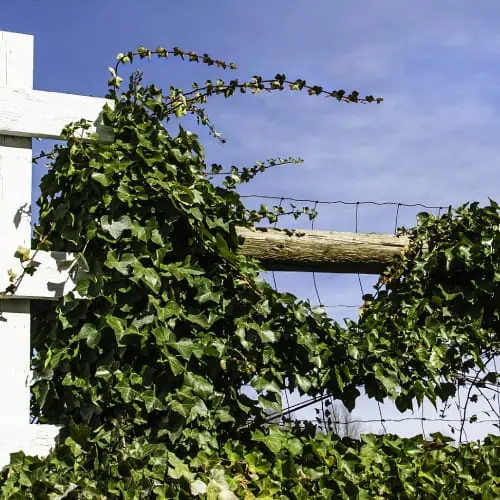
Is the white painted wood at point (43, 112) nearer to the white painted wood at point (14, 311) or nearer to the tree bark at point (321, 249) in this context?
the white painted wood at point (14, 311)

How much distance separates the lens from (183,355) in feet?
11.4

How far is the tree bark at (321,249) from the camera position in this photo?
4.21m

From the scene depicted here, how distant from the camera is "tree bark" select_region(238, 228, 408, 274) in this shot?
4.21 m

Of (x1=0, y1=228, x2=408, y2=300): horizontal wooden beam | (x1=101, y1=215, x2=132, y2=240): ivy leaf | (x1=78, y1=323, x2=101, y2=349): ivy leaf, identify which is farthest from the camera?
(x1=0, y1=228, x2=408, y2=300): horizontal wooden beam

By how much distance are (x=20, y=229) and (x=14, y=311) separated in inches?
14.0

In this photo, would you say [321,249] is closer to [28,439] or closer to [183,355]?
[183,355]

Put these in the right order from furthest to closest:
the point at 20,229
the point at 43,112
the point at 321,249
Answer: the point at 321,249, the point at 43,112, the point at 20,229

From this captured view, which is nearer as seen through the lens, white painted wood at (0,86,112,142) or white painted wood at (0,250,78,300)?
white painted wood at (0,250,78,300)

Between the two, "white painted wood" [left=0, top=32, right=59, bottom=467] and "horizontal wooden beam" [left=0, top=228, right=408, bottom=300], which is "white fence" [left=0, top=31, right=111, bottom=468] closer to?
"white painted wood" [left=0, top=32, right=59, bottom=467]

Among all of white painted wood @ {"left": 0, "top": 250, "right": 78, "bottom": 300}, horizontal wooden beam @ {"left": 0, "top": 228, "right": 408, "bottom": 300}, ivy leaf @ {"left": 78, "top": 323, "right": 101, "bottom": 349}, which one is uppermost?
horizontal wooden beam @ {"left": 0, "top": 228, "right": 408, "bottom": 300}

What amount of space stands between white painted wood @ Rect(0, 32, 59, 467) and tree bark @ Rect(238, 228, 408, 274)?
1093mm

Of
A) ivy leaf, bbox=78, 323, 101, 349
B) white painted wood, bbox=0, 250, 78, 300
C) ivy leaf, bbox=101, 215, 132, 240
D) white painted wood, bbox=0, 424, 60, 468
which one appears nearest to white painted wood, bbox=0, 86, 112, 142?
ivy leaf, bbox=101, 215, 132, 240

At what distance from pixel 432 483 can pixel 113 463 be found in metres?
1.51

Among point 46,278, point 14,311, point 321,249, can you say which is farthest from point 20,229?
point 321,249
